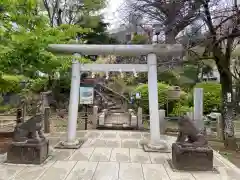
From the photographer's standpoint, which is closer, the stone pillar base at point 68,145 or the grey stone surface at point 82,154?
the grey stone surface at point 82,154

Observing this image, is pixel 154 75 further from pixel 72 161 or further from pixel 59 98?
pixel 59 98

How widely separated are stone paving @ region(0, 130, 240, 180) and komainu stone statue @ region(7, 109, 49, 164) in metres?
0.22

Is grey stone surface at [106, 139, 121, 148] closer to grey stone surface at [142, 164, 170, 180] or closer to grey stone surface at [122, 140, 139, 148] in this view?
grey stone surface at [122, 140, 139, 148]

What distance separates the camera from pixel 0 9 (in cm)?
546

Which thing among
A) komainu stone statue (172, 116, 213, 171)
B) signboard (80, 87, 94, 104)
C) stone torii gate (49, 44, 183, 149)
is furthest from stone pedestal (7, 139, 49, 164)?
signboard (80, 87, 94, 104)

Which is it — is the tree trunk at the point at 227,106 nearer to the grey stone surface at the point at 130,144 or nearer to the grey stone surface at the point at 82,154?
the grey stone surface at the point at 130,144

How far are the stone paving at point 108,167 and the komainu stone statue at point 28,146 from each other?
220 mm

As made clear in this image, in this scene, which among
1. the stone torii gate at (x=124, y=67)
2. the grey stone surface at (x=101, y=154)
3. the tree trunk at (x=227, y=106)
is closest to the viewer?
the grey stone surface at (x=101, y=154)

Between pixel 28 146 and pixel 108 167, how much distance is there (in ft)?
6.55

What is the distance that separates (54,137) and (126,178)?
4946 mm

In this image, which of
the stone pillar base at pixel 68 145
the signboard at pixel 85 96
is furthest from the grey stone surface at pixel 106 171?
the signboard at pixel 85 96

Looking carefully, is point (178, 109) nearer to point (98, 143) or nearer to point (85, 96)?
point (85, 96)

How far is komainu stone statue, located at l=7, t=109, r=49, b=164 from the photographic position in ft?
20.9

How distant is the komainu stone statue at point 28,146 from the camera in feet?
20.9
